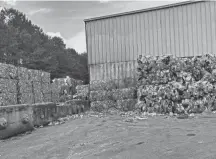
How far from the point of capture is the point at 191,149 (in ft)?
12.5

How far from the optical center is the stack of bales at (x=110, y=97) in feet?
35.7

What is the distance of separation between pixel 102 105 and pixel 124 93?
1.13 metres

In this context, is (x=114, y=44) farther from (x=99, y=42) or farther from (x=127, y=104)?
(x=127, y=104)

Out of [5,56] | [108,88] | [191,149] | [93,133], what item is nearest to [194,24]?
[108,88]

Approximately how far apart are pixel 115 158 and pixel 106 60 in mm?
11225

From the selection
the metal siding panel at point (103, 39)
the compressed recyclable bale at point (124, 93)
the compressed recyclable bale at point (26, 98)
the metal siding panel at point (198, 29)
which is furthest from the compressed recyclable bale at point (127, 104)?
the metal siding panel at point (198, 29)

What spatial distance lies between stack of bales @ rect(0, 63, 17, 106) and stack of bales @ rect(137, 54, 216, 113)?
452 cm

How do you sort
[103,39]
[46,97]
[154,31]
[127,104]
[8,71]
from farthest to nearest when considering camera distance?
[103,39] → [154,31] → [127,104] → [46,97] → [8,71]

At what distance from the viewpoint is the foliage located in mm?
30562

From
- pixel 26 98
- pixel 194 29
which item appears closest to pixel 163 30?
pixel 194 29

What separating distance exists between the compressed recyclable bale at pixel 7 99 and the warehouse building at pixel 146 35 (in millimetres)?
6812

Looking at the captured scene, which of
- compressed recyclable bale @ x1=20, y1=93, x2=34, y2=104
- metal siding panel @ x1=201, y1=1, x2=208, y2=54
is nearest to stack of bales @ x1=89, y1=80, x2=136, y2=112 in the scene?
compressed recyclable bale @ x1=20, y1=93, x2=34, y2=104

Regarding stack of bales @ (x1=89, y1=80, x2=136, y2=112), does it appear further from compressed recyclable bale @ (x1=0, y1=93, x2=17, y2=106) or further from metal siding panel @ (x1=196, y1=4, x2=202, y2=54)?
metal siding panel @ (x1=196, y1=4, x2=202, y2=54)

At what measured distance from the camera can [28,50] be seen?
34125mm
